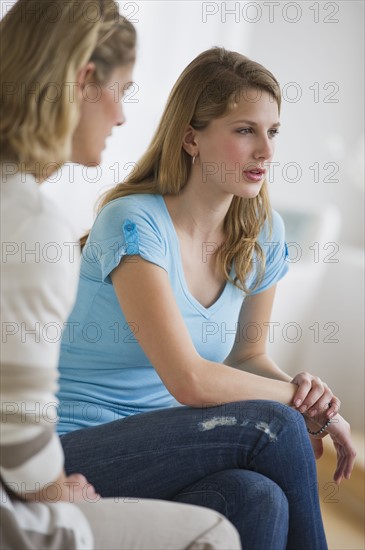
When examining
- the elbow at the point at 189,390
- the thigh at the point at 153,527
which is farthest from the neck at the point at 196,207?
the thigh at the point at 153,527

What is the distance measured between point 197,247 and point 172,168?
0.51ft

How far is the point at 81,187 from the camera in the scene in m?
2.45

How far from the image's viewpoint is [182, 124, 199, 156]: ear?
1.56m

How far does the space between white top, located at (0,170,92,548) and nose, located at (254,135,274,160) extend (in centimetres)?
75

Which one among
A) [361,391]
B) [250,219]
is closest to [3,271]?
[250,219]

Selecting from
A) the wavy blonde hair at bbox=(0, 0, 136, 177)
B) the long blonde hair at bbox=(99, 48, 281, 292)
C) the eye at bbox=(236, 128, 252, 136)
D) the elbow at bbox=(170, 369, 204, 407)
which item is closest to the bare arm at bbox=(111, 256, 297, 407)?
the elbow at bbox=(170, 369, 204, 407)

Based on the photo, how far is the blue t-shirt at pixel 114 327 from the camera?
1379mm

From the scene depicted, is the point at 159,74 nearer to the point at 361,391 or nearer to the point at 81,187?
the point at 81,187

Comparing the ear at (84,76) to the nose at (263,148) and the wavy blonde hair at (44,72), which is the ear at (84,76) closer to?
the wavy blonde hair at (44,72)

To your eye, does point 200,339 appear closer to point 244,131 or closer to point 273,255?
point 273,255

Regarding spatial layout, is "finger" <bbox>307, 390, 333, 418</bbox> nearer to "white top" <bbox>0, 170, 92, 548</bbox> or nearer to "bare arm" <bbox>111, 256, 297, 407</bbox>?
"bare arm" <bbox>111, 256, 297, 407</bbox>

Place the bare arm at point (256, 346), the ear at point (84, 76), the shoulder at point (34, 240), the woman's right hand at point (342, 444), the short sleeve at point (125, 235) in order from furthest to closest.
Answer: the bare arm at point (256, 346)
the woman's right hand at point (342, 444)
the short sleeve at point (125, 235)
the ear at point (84, 76)
the shoulder at point (34, 240)

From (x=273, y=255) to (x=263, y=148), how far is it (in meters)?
0.24

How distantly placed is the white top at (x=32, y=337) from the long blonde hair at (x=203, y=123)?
0.70 metres
